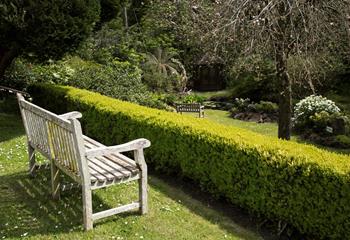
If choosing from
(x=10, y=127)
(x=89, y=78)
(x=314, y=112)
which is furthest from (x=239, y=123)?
(x=10, y=127)

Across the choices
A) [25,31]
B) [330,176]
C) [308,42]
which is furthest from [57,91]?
[330,176]

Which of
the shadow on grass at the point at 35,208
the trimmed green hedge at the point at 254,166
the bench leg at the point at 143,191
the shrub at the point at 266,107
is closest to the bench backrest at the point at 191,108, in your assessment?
the shrub at the point at 266,107

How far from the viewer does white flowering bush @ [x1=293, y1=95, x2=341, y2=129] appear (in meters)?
11.0

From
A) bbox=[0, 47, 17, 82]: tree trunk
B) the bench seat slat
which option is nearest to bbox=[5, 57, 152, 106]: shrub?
bbox=[0, 47, 17, 82]: tree trunk

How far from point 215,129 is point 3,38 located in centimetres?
501

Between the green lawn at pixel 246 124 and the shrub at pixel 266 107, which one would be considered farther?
the shrub at pixel 266 107

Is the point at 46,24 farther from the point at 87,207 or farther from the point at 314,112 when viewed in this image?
the point at 314,112

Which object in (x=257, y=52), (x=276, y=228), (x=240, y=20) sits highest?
(x=240, y=20)

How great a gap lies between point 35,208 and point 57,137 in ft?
2.87

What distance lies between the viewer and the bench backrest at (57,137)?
4027mm

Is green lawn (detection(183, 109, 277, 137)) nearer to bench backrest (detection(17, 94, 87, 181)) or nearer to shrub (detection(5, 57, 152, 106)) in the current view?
shrub (detection(5, 57, 152, 106))

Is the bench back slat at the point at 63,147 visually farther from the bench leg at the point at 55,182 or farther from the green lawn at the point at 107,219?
the green lawn at the point at 107,219

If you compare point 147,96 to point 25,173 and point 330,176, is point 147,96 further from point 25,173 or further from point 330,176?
point 330,176

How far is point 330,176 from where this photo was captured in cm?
373
